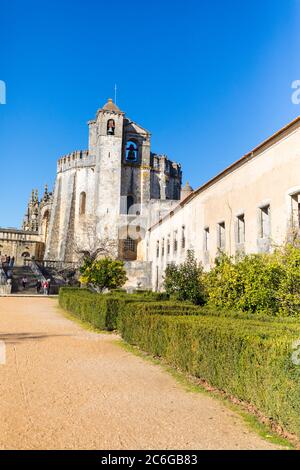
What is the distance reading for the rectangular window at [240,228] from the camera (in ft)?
52.8

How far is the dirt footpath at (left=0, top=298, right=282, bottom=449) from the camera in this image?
3.80 meters

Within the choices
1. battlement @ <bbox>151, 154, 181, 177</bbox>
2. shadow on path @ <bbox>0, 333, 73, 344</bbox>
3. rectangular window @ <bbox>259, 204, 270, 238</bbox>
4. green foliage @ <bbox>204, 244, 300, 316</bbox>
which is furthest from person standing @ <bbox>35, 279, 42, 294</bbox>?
battlement @ <bbox>151, 154, 181, 177</bbox>

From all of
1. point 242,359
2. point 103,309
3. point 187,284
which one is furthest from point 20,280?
point 242,359

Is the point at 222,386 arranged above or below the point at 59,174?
below

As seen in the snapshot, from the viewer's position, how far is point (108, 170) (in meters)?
45.1

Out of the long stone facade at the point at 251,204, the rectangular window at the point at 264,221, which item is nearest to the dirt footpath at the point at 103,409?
the long stone facade at the point at 251,204

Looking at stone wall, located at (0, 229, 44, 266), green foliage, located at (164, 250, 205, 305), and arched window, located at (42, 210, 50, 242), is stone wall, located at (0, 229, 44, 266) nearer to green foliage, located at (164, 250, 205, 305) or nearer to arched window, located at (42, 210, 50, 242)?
arched window, located at (42, 210, 50, 242)

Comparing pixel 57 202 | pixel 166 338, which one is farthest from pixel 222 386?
pixel 57 202

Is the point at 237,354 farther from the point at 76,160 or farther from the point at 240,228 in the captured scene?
the point at 76,160

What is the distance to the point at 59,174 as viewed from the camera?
170 feet

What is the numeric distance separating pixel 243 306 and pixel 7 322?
8.00 m

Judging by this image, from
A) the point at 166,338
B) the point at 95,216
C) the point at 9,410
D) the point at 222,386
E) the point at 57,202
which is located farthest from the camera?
the point at 57,202
